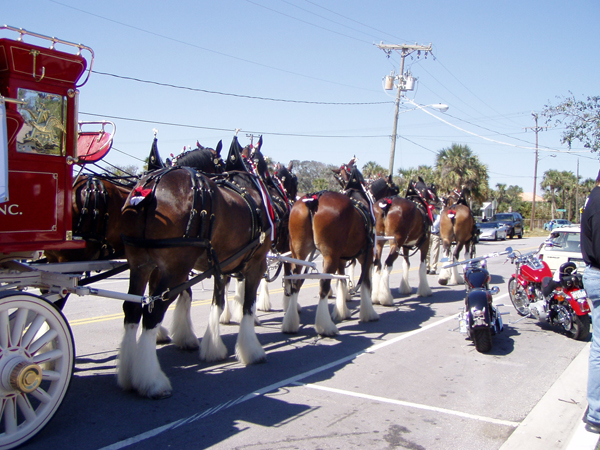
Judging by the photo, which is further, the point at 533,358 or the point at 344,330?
the point at 344,330

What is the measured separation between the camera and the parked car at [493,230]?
35531 mm

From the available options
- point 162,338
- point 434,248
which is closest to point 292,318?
point 162,338

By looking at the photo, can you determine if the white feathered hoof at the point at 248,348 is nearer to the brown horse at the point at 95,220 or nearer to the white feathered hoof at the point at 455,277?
the brown horse at the point at 95,220

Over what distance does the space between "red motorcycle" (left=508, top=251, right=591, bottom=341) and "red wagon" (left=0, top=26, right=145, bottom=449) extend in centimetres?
671

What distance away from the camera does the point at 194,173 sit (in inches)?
209

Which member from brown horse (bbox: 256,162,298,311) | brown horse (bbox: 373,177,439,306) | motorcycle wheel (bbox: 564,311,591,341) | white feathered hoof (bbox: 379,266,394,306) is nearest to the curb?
motorcycle wheel (bbox: 564,311,591,341)

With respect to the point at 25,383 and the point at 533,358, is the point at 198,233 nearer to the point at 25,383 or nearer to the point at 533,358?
the point at 25,383

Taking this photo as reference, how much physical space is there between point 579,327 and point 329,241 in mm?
3933

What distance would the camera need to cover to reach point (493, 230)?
1412 inches

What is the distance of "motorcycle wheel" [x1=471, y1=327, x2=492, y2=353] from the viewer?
22.2ft

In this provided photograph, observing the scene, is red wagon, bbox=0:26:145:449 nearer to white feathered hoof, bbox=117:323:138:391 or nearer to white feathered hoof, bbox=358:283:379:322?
white feathered hoof, bbox=117:323:138:391

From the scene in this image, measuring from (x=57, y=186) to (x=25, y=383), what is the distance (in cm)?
148

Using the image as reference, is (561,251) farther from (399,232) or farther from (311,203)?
(311,203)

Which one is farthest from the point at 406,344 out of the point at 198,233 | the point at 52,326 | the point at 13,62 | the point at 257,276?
the point at 13,62
